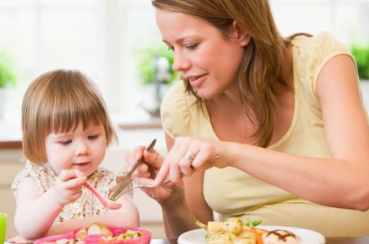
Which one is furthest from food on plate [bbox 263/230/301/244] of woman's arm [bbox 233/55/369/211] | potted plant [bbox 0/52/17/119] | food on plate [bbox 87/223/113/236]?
potted plant [bbox 0/52/17/119]

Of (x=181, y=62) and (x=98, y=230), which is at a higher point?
(x=181, y=62)

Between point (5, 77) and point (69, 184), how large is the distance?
87.5 inches

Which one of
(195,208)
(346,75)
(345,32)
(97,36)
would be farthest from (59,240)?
(345,32)

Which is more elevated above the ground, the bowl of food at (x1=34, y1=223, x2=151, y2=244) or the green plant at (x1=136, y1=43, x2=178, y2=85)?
the green plant at (x1=136, y1=43, x2=178, y2=85)

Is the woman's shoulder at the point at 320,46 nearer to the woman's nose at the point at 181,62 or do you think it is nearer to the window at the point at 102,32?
the woman's nose at the point at 181,62

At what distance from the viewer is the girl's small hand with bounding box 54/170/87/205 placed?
173 cm

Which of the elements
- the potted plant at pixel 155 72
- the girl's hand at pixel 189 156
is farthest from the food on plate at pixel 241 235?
the potted plant at pixel 155 72

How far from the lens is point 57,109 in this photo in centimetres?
205

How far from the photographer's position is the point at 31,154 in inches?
82.4

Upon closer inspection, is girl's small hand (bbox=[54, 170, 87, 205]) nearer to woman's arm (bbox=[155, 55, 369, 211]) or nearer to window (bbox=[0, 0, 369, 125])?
woman's arm (bbox=[155, 55, 369, 211])

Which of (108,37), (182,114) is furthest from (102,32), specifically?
(182,114)

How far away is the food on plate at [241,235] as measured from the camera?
158 centimetres

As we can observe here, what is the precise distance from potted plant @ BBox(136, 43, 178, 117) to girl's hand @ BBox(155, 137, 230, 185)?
1.97m

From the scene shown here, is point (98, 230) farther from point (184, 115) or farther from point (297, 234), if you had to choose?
point (184, 115)
